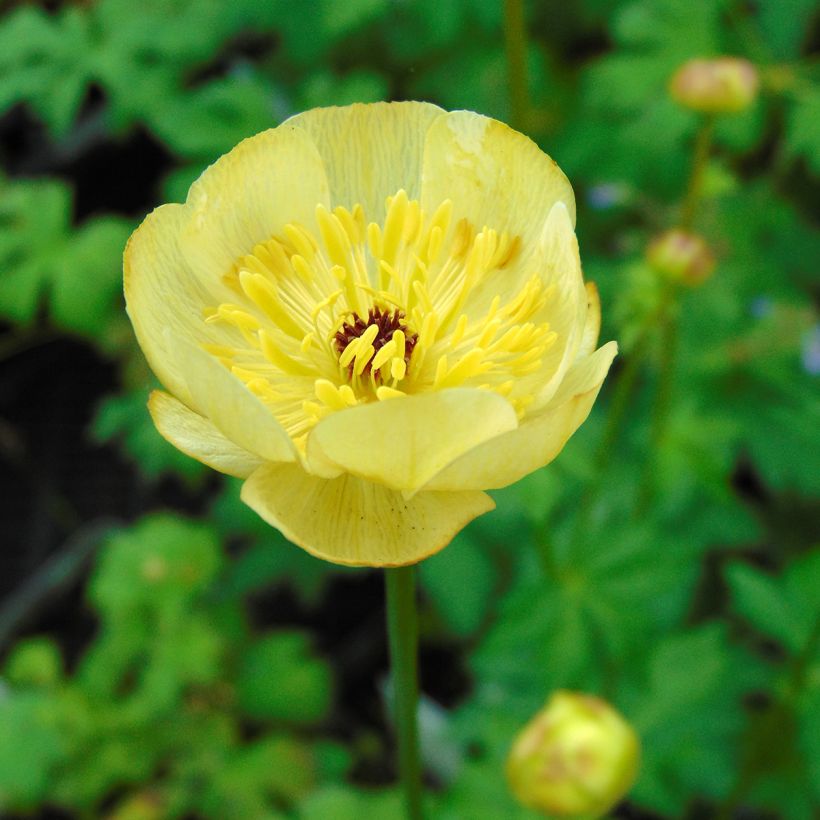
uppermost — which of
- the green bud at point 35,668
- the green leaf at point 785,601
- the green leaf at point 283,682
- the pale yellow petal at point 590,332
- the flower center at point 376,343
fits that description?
the pale yellow petal at point 590,332

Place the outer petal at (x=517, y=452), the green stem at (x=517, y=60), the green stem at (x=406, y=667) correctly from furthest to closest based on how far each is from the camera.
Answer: the green stem at (x=517, y=60)
the green stem at (x=406, y=667)
the outer petal at (x=517, y=452)

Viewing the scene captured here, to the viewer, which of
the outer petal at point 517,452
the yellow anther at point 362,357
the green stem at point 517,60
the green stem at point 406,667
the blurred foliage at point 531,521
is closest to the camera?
the outer petal at point 517,452

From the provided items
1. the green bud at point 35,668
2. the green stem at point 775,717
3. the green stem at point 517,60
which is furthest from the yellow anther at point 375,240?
Answer: the green bud at point 35,668

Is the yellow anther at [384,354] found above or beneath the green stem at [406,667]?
above

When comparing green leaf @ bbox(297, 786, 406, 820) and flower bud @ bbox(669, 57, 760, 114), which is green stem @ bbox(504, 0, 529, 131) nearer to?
flower bud @ bbox(669, 57, 760, 114)

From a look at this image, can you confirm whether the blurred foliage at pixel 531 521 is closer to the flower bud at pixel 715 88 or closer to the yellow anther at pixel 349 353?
the flower bud at pixel 715 88

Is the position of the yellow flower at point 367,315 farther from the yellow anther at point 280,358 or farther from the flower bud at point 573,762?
the flower bud at point 573,762

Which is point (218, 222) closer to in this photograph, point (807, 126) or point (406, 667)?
point (406, 667)

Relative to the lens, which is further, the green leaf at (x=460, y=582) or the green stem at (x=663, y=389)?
the green leaf at (x=460, y=582)
